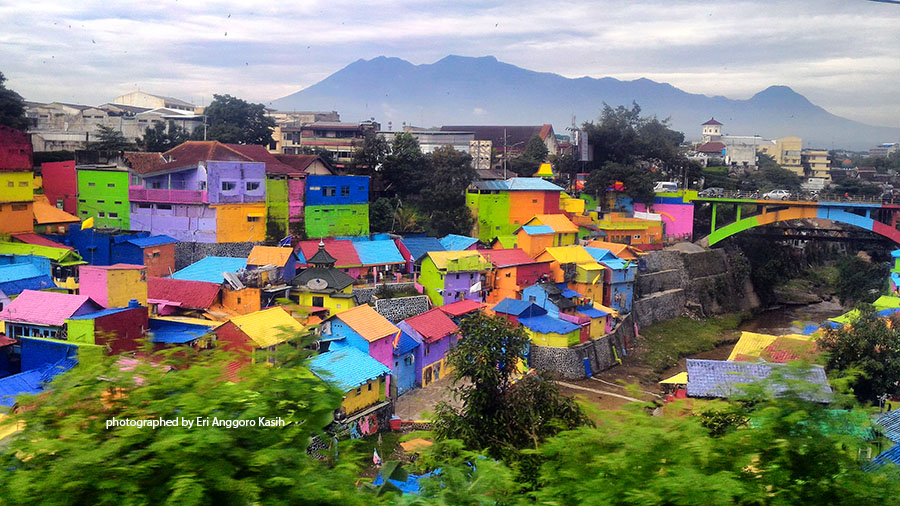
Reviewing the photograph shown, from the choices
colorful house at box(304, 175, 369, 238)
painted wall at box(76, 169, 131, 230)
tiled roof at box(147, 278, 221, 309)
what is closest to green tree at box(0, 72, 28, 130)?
painted wall at box(76, 169, 131, 230)

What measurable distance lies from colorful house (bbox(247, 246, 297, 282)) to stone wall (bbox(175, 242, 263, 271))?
4.65 ft

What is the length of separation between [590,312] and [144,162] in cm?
995

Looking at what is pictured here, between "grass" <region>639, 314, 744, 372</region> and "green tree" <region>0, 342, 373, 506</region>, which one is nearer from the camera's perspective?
"green tree" <region>0, 342, 373, 506</region>

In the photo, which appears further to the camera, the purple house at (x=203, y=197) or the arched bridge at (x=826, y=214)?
the arched bridge at (x=826, y=214)

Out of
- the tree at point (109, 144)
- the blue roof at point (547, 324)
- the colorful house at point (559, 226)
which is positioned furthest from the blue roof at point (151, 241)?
the colorful house at point (559, 226)

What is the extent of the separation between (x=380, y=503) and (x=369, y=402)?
7718mm

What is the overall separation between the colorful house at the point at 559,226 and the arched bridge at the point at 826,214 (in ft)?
19.1

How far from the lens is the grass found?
16.1 metres

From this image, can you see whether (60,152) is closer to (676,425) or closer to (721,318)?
(721,318)

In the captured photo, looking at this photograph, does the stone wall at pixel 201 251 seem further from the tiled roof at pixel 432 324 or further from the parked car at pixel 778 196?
the parked car at pixel 778 196

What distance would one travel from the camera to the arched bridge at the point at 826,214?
20.1 m

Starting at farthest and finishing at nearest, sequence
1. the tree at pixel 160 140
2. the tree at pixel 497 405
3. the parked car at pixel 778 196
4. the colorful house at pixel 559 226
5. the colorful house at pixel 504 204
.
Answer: the parked car at pixel 778 196 → the tree at pixel 160 140 → the colorful house at pixel 504 204 → the colorful house at pixel 559 226 → the tree at pixel 497 405

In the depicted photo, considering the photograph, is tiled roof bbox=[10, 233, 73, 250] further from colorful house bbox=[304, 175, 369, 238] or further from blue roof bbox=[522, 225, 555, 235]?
blue roof bbox=[522, 225, 555, 235]

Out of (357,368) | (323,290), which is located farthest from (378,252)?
(357,368)
